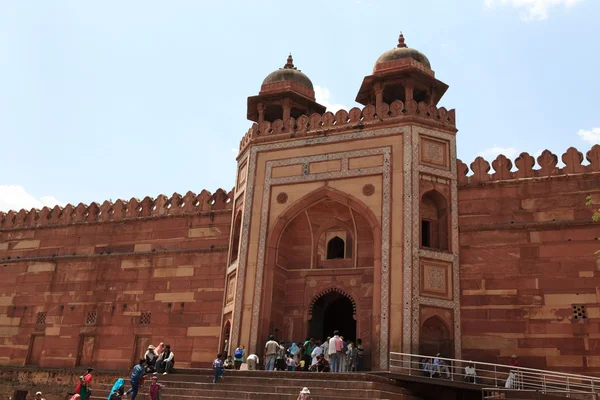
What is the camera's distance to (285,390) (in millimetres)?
9953

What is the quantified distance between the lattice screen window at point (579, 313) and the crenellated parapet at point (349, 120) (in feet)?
13.6

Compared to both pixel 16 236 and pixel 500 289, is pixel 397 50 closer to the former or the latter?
pixel 500 289

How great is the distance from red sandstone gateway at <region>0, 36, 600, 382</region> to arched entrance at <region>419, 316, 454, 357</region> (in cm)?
3

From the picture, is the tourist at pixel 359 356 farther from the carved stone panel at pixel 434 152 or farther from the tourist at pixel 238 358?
the carved stone panel at pixel 434 152

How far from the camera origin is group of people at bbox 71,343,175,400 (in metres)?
9.15

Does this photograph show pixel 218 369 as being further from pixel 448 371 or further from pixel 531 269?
pixel 531 269

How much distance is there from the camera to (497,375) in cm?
1138

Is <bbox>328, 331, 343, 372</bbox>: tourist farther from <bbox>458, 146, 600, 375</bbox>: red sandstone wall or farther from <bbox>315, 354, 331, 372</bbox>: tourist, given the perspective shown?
<bbox>458, 146, 600, 375</bbox>: red sandstone wall

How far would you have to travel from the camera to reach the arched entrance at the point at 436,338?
1177 cm

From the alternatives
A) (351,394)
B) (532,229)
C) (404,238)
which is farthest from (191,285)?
(532,229)

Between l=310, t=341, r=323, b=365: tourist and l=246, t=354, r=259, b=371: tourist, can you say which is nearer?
l=310, t=341, r=323, b=365: tourist

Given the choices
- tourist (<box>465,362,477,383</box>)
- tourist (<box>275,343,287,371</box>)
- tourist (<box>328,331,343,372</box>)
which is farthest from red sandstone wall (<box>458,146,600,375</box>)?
tourist (<box>275,343,287,371</box>)

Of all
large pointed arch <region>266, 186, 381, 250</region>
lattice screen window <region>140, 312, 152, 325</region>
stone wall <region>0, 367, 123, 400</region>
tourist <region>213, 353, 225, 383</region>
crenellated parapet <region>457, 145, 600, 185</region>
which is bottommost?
stone wall <region>0, 367, 123, 400</region>

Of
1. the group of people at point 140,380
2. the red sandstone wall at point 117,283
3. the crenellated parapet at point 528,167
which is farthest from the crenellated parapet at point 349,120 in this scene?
the group of people at point 140,380
